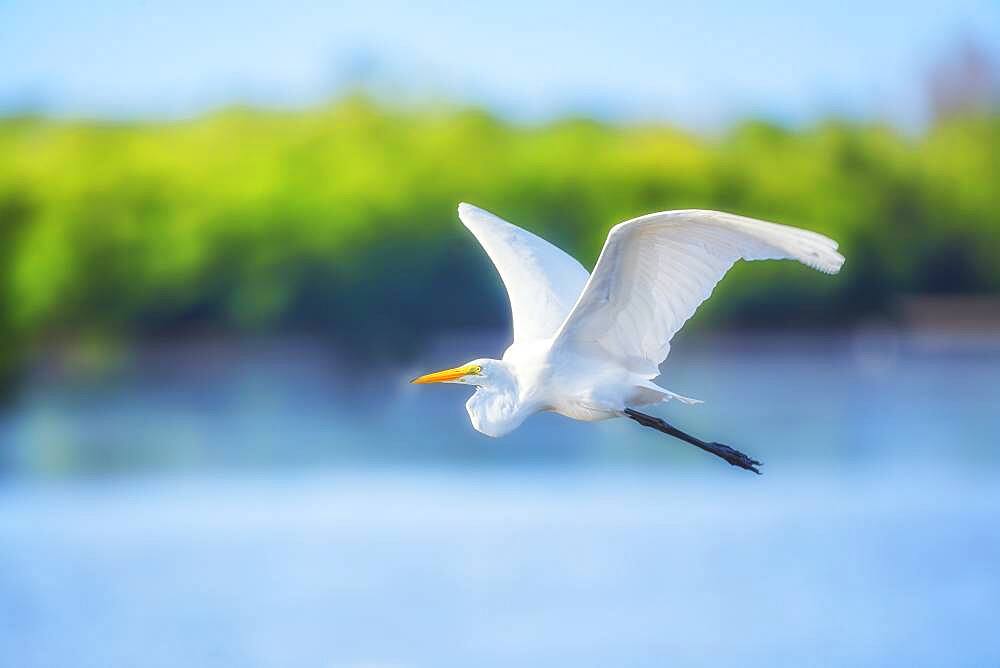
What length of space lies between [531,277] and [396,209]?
16557 millimetres

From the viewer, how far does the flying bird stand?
4.43m

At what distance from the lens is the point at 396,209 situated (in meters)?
21.8

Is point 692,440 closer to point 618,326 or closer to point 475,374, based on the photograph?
point 618,326

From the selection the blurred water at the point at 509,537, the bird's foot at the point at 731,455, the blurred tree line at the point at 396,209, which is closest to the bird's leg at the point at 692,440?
the bird's foot at the point at 731,455

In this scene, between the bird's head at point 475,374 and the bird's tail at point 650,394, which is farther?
the bird's head at point 475,374

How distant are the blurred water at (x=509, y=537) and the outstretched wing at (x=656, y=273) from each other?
404 centimetres

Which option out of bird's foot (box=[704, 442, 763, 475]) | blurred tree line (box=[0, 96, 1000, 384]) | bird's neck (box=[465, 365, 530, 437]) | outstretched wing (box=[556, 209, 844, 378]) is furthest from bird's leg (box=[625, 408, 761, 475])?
blurred tree line (box=[0, 96, 1000, 384])

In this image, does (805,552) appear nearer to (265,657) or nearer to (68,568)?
(265,657)

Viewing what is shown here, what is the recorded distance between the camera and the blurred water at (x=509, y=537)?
29.5 ft

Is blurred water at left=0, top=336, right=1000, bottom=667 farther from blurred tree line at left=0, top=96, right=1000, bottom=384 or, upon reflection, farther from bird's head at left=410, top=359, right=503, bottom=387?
bird's head at left=410, top=359, right=503, bottom=387

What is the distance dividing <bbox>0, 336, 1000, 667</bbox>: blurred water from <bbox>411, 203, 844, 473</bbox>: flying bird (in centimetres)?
382

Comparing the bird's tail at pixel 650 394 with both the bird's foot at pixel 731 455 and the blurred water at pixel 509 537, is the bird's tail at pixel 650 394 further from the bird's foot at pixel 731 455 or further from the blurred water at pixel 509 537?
the blurred water at pixel 509 537

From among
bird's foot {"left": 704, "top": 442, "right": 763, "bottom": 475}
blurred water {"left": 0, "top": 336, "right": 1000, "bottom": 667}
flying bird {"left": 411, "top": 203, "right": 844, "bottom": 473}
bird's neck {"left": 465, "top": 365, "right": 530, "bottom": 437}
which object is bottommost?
blurred water {"left": 0, "top": 336, "right": 1000, "bottom": 667}

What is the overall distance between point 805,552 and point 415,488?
12.7 feet
